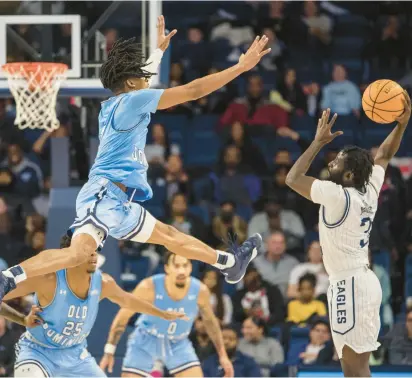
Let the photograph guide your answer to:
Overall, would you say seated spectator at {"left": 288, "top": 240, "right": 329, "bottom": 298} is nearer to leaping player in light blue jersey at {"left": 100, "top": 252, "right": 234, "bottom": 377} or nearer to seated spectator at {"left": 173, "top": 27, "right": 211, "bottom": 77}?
leaping player in light blue jersey at {"left": 100, "top": 252, "right": 234, "bottom": 377}

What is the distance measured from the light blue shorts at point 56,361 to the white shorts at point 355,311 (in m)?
2.06

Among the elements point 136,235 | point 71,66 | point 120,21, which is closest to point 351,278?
point 136,235

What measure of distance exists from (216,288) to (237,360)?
117 centimetres

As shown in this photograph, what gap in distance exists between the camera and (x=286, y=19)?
1602cm

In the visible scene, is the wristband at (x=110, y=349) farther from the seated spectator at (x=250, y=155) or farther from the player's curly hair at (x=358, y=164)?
the seated spectator at (x=250, y=155)

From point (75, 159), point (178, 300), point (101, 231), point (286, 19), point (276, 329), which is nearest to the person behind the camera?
point (101, 231)

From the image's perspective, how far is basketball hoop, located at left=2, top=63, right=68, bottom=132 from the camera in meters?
11.1

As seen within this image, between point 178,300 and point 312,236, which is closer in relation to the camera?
point 178,300

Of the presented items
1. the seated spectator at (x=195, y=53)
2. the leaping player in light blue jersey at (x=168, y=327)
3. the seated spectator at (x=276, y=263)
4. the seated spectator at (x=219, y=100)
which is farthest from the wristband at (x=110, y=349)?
the seated spectator at (x=195, y=53)

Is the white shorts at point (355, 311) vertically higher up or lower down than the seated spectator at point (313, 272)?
higher up

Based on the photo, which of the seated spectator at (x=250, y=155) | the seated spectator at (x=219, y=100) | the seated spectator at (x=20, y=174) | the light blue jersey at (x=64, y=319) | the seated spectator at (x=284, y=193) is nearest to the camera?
the light blue jersey at (x=64, y=319)

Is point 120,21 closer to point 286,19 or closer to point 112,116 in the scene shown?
point 286,19

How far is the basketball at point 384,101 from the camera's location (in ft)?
28.1

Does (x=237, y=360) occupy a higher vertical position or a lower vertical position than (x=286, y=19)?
lower
